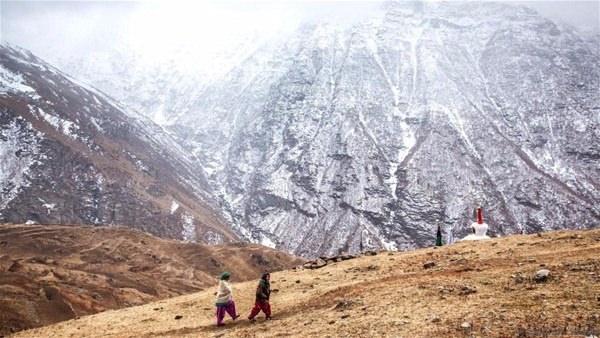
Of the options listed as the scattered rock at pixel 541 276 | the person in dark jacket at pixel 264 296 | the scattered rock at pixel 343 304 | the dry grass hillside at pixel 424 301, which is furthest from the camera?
the person in dark jacket at pixel 264 296

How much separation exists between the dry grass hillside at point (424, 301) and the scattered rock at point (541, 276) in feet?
0.62

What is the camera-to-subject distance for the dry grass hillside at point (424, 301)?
1856cm

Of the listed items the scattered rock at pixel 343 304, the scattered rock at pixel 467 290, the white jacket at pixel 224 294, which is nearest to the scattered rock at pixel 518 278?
the scattered rock at pixel 467 290

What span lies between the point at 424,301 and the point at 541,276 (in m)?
4.64

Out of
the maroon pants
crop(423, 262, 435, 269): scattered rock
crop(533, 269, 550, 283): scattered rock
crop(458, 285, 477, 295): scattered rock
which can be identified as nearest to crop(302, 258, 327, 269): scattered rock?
crop(423, 262, 435, 269): scattered rock

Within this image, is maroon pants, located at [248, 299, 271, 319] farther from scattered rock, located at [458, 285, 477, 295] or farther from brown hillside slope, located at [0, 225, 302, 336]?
brown hillside slope, located at [0, 225, 302, 336]

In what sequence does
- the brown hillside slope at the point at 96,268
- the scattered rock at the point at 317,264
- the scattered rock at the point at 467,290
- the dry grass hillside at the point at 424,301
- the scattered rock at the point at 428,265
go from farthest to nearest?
the brown hillside slope at the point at 96,268 < the scattered rock at the point at 317,264 < the scattered rock at the point at 428,265 < the scattered rock at the point at 467,290 < the dry grass hillside at the point at 424,301

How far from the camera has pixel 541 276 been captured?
73.5 feet

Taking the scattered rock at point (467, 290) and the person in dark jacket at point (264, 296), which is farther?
the person in dark jacket at point (264, 296)

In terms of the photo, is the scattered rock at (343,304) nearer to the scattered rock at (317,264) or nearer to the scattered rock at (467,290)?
the scattered rock at (467,290)

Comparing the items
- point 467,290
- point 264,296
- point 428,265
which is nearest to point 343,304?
point 264,296

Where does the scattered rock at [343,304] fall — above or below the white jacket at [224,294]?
below

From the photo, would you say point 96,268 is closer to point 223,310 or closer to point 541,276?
point 223,310

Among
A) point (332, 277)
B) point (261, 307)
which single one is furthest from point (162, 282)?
point (261, 307)
